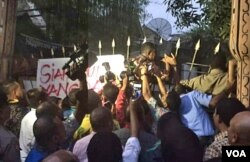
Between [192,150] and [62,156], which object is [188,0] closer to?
[192,150]

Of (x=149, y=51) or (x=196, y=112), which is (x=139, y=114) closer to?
(x=196, y=112)

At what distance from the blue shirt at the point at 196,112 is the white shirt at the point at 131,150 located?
2.40ft

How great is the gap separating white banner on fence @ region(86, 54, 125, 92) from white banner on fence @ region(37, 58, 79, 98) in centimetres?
14

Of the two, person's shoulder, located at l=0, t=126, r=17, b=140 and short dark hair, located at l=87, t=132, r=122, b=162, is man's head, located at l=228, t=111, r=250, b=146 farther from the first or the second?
person's shoulder, located at l=0, t=126, r=17, b=140

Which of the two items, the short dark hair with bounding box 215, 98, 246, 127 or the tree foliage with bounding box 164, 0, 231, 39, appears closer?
the short dark hair with bounding box 215, 98, 246, 127

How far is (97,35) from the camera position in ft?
16.7

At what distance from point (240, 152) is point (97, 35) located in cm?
278

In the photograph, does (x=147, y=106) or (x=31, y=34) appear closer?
(x=147, y=106)

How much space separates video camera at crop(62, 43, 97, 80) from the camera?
186 inches

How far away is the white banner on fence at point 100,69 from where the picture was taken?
14.9 feet

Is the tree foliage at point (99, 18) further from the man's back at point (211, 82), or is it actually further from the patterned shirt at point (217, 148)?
the patterned shirt at point (217, 148)

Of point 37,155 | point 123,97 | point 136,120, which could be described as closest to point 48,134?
point 37,155

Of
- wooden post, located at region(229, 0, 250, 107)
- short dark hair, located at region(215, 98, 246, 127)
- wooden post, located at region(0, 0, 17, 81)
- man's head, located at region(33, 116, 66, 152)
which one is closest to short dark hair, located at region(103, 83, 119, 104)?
wooden post, located at region(229, 0, 250, 107)

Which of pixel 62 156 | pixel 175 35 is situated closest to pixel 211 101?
pixel 175 35
